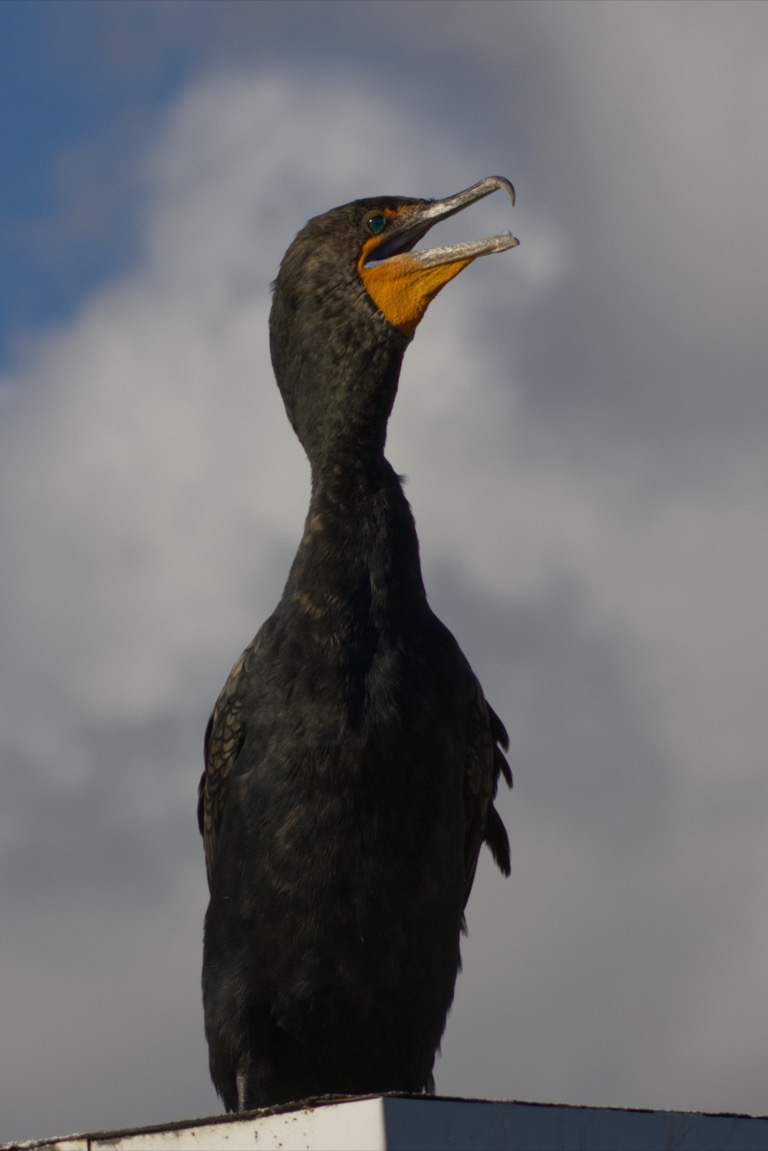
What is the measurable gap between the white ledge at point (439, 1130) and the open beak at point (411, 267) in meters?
3.43

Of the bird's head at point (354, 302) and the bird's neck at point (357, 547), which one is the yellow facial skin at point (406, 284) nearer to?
the bird's head at point (354, 302)

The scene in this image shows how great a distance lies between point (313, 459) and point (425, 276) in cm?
87

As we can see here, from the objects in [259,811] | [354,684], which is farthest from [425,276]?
[259,811]

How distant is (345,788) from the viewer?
5449 millimetres

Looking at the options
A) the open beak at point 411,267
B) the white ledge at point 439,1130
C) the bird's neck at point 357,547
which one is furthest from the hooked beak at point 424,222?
the white ledge at point 439,1130

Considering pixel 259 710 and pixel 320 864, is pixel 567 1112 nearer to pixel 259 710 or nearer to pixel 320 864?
pixel 320 864

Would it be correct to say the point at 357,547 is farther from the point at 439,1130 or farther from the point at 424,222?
the point at 439,1130

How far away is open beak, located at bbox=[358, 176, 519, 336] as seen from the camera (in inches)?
246

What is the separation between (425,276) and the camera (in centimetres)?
634

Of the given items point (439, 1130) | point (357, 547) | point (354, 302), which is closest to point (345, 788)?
point (357, 547)

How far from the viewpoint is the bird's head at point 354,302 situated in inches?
244

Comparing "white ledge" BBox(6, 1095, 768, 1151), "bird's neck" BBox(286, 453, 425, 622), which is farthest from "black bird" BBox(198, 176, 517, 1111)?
"white ledge" BBox(6, 1095, 768, 1151)

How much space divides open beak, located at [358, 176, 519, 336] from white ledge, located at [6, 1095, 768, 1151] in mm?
3429

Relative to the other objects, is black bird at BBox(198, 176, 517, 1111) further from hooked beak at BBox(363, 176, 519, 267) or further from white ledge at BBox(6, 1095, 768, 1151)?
white ledge at BBox(6, 1095, 768, 1151)
